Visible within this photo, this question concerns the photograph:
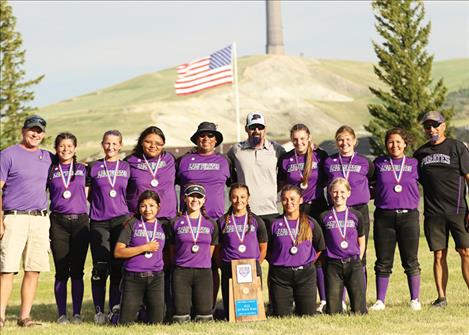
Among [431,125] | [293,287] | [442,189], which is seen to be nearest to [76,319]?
[293,287]

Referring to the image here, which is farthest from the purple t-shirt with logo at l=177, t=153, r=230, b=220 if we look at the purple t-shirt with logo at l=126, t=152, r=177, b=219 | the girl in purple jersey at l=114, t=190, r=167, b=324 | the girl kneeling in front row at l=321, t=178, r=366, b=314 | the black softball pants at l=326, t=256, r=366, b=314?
the black softball pants at l=326, t=256, r=366, b=314

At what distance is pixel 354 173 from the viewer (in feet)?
33.2

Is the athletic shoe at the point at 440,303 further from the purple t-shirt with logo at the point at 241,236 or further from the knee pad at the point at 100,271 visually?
the knee pad at the point at 100,271

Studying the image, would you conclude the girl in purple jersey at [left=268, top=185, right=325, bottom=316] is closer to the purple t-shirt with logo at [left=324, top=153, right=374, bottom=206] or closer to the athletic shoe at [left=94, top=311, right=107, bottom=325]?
the purple t-shirt with logo at [left=324, top=153, right=374, bottom=206]

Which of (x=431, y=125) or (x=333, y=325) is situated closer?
(x=333, y=325)

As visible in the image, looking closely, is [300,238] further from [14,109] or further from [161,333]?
[14,109]

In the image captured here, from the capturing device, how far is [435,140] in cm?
1042

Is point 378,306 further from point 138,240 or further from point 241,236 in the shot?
point 138,240

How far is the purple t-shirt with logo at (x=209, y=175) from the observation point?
9.91 metres

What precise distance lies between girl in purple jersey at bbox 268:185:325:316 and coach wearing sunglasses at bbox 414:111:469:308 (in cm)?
159

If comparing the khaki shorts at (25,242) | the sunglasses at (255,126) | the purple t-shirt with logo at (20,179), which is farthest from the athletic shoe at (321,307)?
the purple t-shirt with logo at (20,179)

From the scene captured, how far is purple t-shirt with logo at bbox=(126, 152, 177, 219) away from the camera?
32.4ft

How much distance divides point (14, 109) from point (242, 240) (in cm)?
3167

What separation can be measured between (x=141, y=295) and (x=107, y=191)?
50.2 inches
